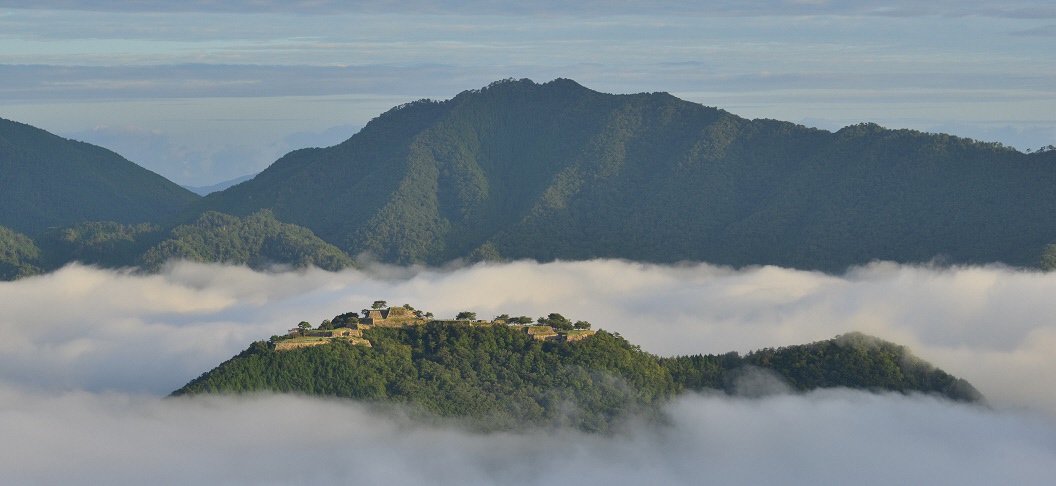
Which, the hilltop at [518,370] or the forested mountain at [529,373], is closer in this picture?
the forested mountain at [529,373]

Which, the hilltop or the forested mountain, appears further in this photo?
the hilltop

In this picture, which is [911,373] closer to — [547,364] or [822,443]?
[822,443]

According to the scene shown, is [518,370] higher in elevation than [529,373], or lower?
higher

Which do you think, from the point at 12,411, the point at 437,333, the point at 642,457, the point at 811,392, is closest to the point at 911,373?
the point at 811,392
